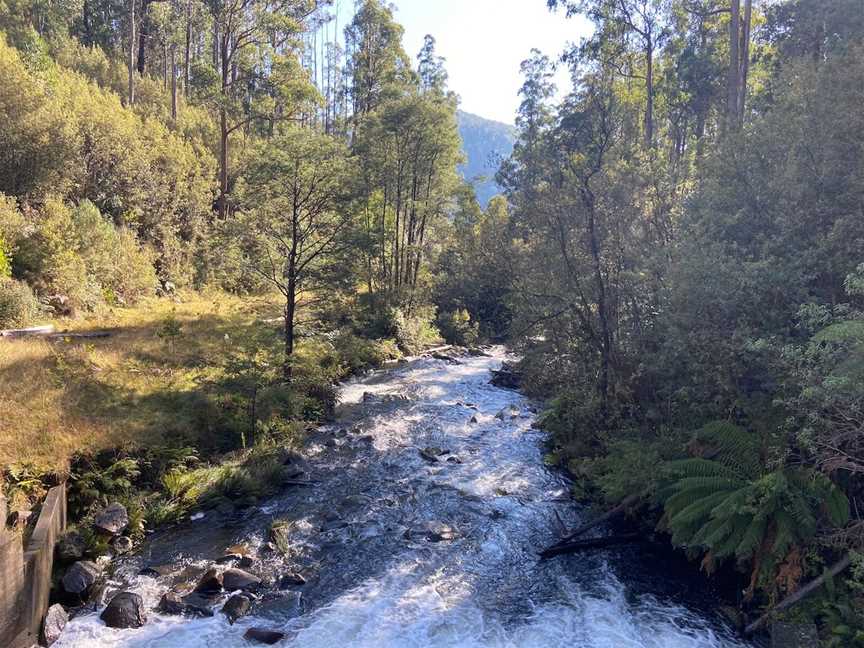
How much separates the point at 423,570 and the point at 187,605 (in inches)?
134

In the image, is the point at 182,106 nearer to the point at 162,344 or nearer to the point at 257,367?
the point at 162,344

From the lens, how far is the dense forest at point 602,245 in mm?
7000

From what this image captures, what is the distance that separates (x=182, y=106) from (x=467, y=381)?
1075 inches

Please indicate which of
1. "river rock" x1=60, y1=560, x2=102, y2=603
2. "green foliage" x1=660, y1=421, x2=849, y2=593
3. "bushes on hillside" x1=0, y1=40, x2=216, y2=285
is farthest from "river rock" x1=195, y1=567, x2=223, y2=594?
"bushes on hillside" x1=0, y1=40, x2=216, y2=285

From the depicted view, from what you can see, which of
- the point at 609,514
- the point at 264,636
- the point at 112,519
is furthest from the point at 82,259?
the point at 609,514

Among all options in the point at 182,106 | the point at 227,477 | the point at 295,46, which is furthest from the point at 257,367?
the point at 182,106

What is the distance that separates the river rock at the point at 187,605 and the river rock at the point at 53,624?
1.10 meters

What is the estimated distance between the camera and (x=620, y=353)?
11344mm

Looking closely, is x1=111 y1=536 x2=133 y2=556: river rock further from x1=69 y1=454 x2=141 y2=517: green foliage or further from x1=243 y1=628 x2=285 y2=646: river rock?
x1=243 y1=628 x2=285 y2=646: river rock

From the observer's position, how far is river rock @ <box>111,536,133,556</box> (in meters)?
8.36

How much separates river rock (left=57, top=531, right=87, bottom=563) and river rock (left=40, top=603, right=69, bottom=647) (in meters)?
0.99

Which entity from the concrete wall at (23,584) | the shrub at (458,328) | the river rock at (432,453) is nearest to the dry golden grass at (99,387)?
A: the concrete wall at (23,584)

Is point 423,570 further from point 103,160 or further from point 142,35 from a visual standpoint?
point 142,35

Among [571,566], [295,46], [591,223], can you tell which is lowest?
[571,566]
